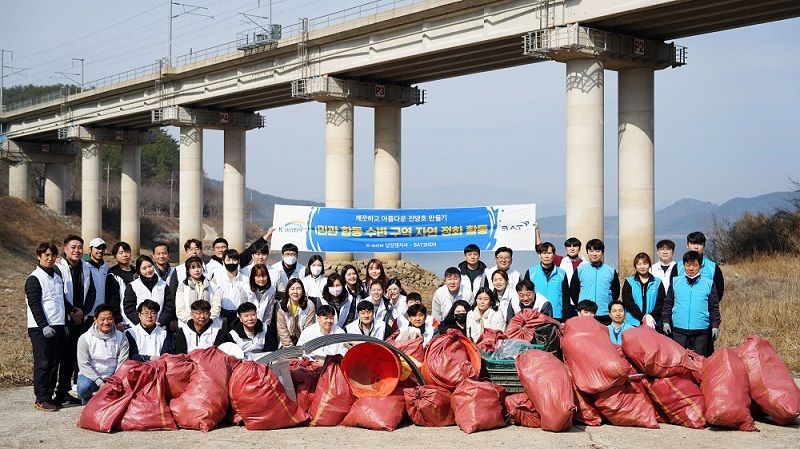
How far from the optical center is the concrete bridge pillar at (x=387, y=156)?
3125cm

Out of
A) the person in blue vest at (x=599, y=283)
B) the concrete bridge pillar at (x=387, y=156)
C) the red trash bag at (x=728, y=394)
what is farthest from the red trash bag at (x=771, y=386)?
the concrete bridge pillar at (x=387, y=156)

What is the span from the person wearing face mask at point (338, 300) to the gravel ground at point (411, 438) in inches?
93.8

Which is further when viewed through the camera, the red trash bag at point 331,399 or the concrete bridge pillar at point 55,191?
the concrete bridge pillar at point 55,191

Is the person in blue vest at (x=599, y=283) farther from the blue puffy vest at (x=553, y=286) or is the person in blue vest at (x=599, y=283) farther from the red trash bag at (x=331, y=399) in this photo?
the red trash bag at (x=331, y=399)

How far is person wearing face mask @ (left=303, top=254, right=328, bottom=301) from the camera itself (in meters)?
10.8

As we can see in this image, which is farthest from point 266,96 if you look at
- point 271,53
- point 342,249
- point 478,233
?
point 478,233

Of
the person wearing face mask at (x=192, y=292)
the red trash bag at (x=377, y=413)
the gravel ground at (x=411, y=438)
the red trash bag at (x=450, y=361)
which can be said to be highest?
the person wearing face mask at (x=192, y=292)

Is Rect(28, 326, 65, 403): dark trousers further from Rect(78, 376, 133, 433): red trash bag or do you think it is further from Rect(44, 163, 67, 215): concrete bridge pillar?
Rect(44, 163, 67, 215): concrete bridge pillar

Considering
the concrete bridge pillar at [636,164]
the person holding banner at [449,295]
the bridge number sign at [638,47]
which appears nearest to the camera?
the person holding banner at [449,295]

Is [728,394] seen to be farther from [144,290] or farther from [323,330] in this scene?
[144,290]

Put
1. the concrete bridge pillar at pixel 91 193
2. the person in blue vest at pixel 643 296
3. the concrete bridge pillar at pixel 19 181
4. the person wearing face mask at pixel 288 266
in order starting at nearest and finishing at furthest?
1. the person in blue vest at pixel 643 296
2. the person wearing face mask at pixel 288 266
3. the concrete bridge pillar at pixel 91 193
4. the concrete bridge pillar at pixel 19 181

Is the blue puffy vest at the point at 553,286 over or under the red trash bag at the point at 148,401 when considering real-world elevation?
over

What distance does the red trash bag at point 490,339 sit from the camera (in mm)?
8859

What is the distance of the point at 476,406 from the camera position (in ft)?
25.9
